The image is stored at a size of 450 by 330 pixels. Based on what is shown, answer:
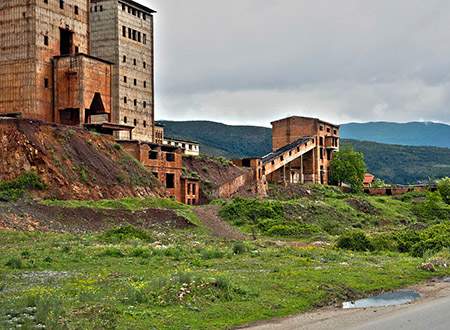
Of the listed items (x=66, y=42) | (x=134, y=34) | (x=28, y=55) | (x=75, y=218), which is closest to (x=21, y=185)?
(x=75, y=218)

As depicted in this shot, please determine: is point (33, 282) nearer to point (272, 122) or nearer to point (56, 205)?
point (56, 205)

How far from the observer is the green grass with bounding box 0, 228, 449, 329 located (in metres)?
17.1

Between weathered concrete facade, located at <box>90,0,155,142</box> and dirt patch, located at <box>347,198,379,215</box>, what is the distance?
24956mm

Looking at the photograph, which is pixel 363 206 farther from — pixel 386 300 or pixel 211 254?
pixel 386 300

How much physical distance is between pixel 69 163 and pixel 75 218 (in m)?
9.47

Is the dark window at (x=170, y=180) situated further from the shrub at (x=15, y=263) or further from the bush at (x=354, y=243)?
the shrub at (x=15, y=263)

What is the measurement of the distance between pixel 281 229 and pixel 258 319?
101 ft

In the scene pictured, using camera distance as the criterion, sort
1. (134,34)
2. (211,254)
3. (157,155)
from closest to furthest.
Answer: (211,254) < (157,155) < (134,34)

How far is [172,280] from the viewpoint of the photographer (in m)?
20.6

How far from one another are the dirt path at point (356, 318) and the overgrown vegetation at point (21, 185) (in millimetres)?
31121

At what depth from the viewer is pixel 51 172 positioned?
4912 cm

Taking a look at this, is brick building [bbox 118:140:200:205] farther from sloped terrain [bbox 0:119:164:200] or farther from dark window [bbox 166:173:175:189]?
sloped terrain [bbox 0:119:164:200]

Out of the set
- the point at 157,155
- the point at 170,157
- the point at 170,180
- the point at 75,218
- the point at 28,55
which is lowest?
the point at 75,218

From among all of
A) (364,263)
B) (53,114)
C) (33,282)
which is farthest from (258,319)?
(53,114)
